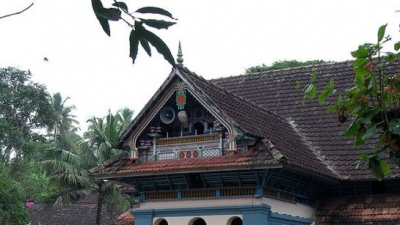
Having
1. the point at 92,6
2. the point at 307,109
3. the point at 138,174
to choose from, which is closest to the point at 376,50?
the point at 92,6

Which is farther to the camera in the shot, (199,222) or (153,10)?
(199,222)

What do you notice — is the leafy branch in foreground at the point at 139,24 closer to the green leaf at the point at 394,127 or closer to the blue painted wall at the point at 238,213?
the green leaf at the point at 394,127

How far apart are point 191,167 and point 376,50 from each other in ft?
22.3

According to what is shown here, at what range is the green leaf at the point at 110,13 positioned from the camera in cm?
232

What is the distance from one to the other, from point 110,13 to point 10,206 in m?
15.2

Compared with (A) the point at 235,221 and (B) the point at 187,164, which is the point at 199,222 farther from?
(B) the point at 187,164

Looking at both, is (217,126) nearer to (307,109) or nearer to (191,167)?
(191,167)

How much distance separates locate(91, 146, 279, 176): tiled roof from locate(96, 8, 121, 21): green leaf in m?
7.95

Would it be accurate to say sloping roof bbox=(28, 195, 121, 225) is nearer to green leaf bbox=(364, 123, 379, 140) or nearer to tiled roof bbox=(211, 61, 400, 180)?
tiled roof bbox=(211, 61, 400, 180)

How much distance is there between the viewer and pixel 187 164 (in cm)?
1097

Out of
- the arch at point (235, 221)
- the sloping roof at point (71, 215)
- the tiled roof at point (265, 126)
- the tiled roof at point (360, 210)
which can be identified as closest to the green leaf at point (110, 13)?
the tiled roof at point (265, 126)

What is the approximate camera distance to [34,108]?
25.1 m

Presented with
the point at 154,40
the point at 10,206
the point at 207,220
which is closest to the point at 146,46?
the point at 154,40

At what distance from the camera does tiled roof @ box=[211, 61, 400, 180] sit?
39.9 ft
